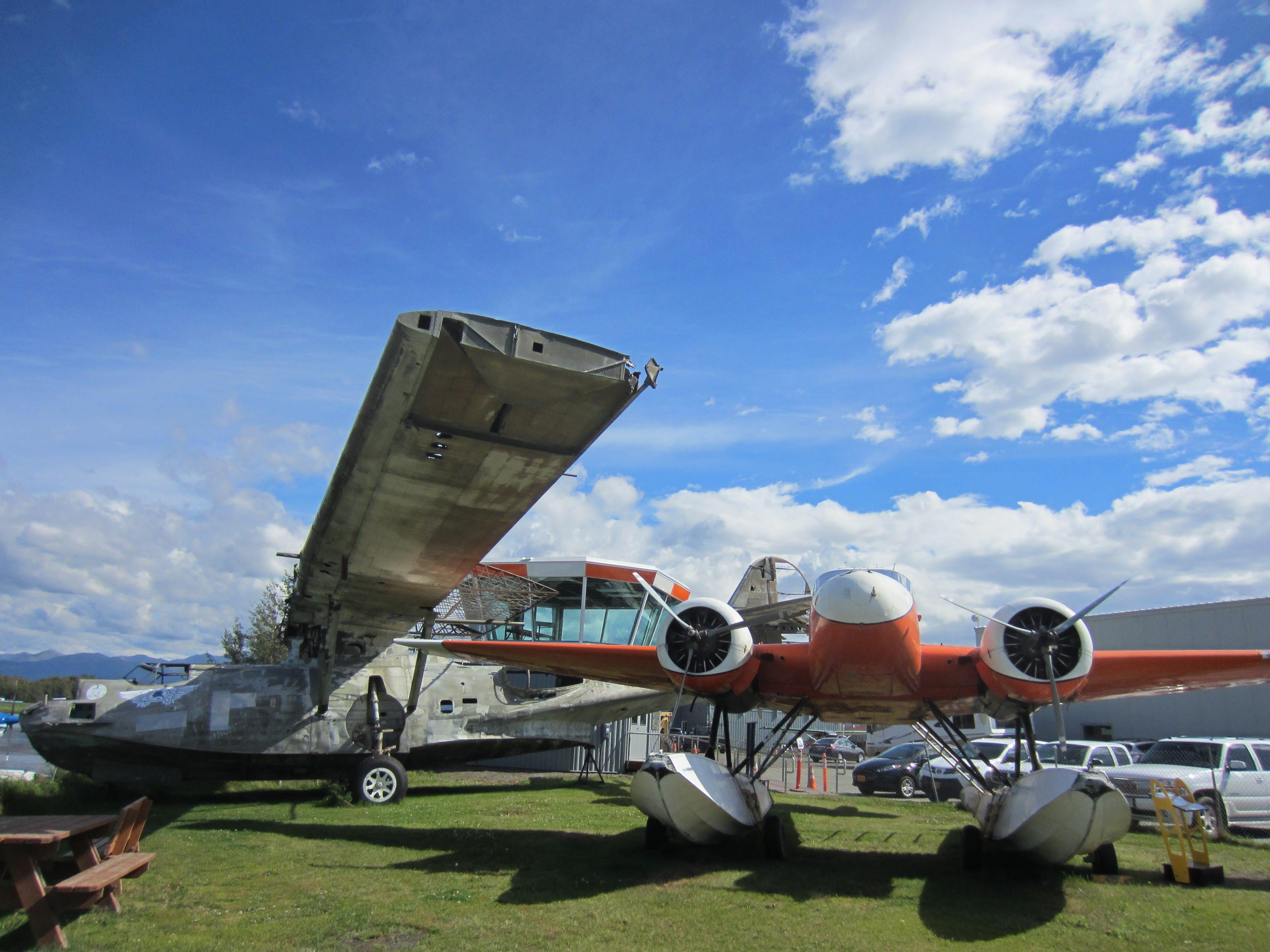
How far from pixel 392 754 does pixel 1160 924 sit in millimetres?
12736

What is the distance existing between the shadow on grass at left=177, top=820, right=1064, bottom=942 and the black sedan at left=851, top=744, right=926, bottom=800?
365 inches

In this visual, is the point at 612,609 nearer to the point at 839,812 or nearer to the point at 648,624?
the point at 648,624

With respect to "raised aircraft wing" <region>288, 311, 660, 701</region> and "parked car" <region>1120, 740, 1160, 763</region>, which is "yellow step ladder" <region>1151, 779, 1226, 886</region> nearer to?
"parked car" <region>1120, 740, 1160, 763</region>

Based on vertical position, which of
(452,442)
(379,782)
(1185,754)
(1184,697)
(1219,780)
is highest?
(452,442)

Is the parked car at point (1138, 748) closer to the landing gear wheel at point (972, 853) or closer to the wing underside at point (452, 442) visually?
the landing gear wheel at point (972, 853)

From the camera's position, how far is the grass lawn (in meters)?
5.89

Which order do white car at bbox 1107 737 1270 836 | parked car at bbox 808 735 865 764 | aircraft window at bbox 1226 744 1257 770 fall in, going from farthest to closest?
parked car at bbox 808 735 865 764, aircraft window at bbox 1226 744 1257 770, white car at bbox 1107 737 1270 836

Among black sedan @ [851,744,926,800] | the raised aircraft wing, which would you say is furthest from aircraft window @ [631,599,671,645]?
the raised aircraft wing

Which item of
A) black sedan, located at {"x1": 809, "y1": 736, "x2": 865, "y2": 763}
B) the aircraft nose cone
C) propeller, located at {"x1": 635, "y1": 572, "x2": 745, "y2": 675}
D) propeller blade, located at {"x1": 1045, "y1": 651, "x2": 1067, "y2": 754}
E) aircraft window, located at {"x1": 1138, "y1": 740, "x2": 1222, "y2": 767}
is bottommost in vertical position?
black sedan, located at {"x1": 809, "y1": 736, "x2": 865, "y2": 763}

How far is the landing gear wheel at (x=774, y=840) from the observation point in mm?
9109

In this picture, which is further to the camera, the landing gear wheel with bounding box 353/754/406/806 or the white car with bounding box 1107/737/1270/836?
the landing gear wheel with bounding box 353/754/406/806

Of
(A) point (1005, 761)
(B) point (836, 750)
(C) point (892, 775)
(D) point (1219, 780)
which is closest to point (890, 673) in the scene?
(D) point (1219, 780)

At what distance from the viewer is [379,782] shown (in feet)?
44.3

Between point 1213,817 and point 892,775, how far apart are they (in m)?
8.42
